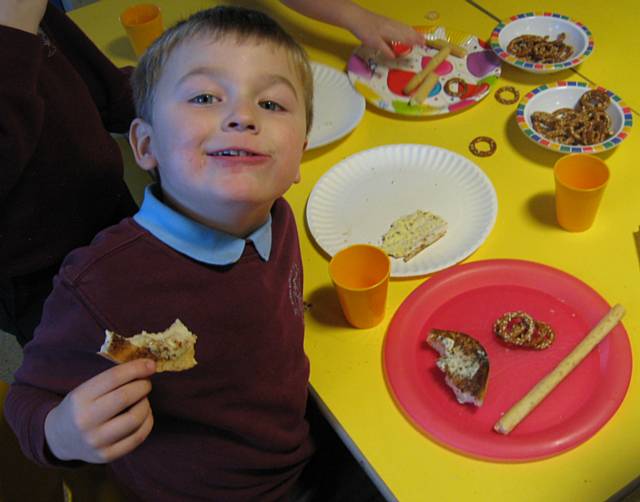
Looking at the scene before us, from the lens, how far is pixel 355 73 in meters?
1.39

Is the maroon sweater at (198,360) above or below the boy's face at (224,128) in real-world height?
below

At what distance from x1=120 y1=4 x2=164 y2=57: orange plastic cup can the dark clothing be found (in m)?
0.27

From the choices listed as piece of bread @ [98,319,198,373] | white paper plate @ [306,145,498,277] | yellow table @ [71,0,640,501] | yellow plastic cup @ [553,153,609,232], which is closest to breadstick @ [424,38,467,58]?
yellow table @ [71,0,640,501]

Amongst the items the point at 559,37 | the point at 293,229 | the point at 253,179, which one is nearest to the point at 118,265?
the point at 253,179

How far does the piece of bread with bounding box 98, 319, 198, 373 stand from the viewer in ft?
2.25

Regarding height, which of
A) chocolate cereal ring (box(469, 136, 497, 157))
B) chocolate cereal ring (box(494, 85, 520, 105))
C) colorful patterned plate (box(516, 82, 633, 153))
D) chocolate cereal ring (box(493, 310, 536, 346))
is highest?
colorful patterned plate (box(516, 82, 633, 153))

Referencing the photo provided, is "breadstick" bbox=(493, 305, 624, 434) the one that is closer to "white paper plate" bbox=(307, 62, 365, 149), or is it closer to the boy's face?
the boy's face

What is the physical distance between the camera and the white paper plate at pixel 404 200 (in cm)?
102

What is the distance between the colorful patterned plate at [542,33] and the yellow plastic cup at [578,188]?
1.17 feet

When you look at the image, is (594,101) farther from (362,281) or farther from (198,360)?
(198,360)

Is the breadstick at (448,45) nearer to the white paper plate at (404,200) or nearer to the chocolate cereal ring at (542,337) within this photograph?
the white paper plate at (404,200)

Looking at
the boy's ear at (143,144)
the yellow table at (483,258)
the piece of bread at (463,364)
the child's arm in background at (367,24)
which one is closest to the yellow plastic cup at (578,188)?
the yellow table at (483,258)

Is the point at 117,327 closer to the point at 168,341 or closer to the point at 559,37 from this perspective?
the point at 168,341

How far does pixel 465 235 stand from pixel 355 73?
564 mm
